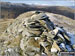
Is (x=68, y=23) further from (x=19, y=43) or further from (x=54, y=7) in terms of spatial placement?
(x=19, y=43)

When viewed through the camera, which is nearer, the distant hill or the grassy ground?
the distant hill

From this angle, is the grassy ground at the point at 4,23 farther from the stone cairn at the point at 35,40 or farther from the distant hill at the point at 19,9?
the stone cairn at the point at 35,40

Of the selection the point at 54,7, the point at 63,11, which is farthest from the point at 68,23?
the point at 54,7

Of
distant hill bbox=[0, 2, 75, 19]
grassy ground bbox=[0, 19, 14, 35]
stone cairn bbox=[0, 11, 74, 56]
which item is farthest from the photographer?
grassy ground bbox=[0, 19, 14, 35]

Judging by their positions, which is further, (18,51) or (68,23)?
(68,23)

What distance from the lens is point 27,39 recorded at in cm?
1516

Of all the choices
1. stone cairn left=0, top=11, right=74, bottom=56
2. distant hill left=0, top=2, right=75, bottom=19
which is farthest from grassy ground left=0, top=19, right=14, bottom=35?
stone cairn left=0, top=11, right=74, bottom=56

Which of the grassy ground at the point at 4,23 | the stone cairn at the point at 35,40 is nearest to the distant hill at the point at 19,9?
the grassy ground at the point at 4,23

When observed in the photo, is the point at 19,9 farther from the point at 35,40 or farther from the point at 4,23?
the point at 35,40

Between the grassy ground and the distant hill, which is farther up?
the distant hill

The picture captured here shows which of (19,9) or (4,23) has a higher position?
(19,9)

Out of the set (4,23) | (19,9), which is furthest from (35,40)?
(19,9)

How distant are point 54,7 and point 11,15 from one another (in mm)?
4461

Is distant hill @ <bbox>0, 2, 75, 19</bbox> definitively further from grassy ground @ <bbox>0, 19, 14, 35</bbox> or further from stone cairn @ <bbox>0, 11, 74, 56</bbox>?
stone cairn @ <bbox>0, 11, 74, 56</bbox>
